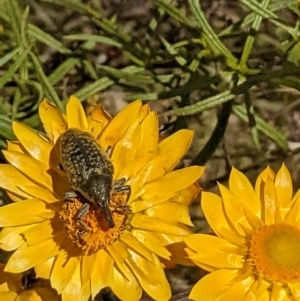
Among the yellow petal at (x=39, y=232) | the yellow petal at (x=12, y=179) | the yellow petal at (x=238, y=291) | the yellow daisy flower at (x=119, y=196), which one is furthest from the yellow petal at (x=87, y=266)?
the yellow petal at (x=238, y=291)

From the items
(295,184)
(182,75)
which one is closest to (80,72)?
(182,75)

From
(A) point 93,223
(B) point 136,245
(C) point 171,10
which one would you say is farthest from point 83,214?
(C) point 171,10

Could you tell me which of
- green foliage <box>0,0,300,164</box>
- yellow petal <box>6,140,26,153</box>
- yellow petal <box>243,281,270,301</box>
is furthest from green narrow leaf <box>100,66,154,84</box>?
yellow petal <box>243,281,270,301</box>

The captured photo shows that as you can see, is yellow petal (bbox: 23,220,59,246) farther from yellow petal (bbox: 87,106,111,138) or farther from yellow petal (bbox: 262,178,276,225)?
yellow petal (bbox: 262,178,276,225)

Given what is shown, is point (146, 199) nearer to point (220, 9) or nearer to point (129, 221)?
point (129, 221)

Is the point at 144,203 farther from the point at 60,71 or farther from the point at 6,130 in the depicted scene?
the point at 60,71
